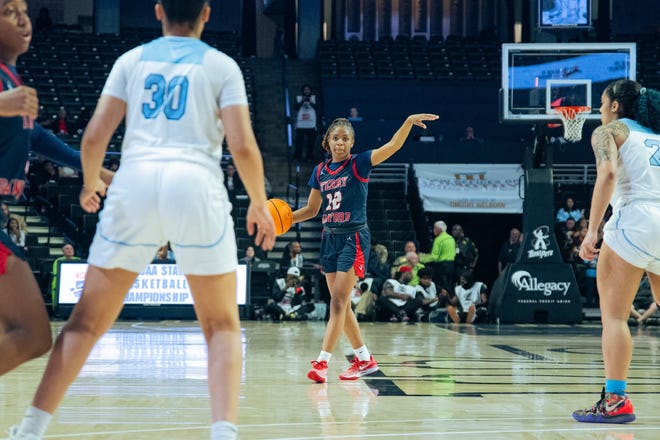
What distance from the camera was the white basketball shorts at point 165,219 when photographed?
3.52 meters

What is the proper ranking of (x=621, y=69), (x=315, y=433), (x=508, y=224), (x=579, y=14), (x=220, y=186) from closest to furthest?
1. (x=220, y=186)
2. (x=315, y=433)
3. (x=621, y=69)
4. (x=579, y=14)
5. (x=508, y=224)

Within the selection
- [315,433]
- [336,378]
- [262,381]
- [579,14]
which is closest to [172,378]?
[262,381]

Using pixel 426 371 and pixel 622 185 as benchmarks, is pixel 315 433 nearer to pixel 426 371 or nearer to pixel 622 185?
pixel 622 185

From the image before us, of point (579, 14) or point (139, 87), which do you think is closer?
point (139, 87)

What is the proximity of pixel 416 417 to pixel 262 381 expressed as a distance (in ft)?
6.27

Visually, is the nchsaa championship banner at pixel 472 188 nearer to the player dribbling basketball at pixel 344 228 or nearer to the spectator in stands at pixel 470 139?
the spectator in stands at pixel 470 139

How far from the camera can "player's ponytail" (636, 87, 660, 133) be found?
18.1 feet

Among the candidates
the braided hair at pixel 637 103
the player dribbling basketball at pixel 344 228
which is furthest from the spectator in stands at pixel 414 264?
the braided hair at pixel 637 103

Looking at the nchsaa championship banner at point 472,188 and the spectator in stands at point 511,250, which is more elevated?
the nchsaa championship banner at point 472,188

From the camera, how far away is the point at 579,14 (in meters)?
16.4

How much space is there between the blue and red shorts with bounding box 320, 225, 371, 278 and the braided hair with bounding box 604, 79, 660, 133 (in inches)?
99.9

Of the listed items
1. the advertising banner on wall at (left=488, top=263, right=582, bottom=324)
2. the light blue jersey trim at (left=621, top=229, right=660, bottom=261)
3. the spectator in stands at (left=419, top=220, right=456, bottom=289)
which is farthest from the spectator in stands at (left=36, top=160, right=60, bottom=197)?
the light blue jersey trim at (left=621, top=229, right=660, bottom=261)

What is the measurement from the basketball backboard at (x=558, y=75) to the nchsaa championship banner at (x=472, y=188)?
15.4 ft

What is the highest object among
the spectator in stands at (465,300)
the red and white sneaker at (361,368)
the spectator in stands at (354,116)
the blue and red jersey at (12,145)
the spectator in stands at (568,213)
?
the blue and red jersey at (12,145)
